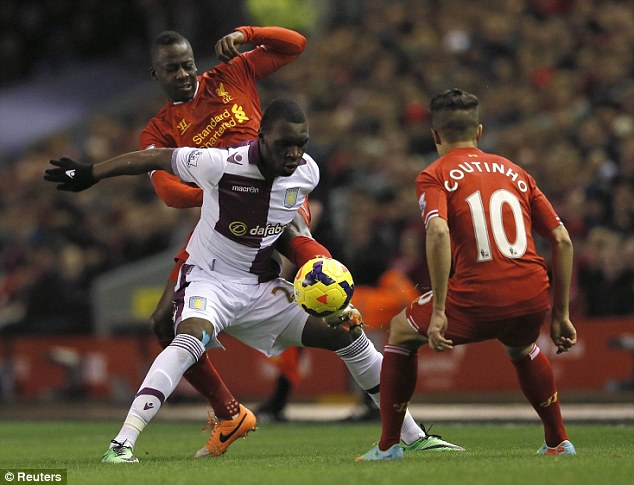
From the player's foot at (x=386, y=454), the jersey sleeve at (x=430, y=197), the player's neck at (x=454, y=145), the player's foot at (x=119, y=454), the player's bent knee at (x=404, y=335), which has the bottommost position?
the player's foot at (x=119, y=454)

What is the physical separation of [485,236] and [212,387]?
252cm

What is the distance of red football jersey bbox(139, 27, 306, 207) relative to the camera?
8.78m

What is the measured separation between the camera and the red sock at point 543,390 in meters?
7.19

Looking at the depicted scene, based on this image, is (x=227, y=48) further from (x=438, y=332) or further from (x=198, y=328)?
(x=438, y=332)

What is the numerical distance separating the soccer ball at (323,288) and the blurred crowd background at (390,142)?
485cm

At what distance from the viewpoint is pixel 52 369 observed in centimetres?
1750

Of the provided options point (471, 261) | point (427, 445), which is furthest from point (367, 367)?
point (471, 261)

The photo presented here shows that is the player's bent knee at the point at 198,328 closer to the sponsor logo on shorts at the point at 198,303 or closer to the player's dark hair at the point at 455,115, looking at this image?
the sponsor logo on shorts at the point at 198,303

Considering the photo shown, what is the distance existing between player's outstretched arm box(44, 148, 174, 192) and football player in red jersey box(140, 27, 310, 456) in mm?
578

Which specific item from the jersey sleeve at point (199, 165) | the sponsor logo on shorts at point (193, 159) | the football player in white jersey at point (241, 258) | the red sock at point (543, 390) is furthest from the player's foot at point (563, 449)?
the sponsor logo on shorts at point (193, 159)

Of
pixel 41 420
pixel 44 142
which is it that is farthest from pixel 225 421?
pixel 44 142

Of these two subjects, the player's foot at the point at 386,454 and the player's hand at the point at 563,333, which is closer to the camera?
the player's hand at the point at 563,333

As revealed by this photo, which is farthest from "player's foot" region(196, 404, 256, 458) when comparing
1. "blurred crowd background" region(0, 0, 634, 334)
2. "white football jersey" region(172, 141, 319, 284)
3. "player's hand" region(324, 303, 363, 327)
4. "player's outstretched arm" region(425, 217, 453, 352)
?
"blurred crowd background" region(0, 0, 634, 334)

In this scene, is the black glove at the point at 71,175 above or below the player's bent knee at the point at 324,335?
above
